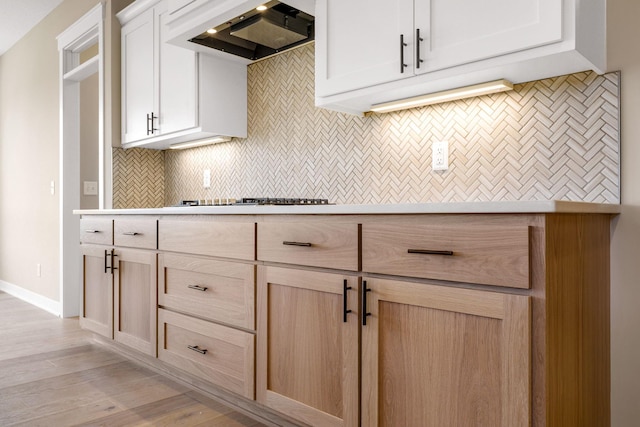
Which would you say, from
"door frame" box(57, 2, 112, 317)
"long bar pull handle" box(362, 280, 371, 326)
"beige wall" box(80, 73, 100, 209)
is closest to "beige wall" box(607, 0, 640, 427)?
"long bar pull handle" box(362, 280, 371, 326)

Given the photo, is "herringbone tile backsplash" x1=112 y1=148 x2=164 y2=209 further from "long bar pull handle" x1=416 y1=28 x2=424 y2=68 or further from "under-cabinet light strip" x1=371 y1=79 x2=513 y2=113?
"long bar pull handle" x1=416 y1=28 x2=424 y2=68

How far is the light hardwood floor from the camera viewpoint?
2.00 meters

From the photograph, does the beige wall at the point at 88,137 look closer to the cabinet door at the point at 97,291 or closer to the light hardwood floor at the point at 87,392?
the cabinet door at the point at 97,291

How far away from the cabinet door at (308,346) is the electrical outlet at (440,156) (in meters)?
0.72

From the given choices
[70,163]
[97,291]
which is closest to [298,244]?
[97,291]

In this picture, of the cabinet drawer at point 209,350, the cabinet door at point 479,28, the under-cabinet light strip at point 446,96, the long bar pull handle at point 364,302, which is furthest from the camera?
the cabinet drawer at point 209,350

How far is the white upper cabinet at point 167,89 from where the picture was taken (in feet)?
9.29

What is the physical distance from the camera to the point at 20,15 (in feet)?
14.6

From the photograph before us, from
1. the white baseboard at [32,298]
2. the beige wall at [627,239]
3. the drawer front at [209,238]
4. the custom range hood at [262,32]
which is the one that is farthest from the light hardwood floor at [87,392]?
the custom range hood at [262,32]

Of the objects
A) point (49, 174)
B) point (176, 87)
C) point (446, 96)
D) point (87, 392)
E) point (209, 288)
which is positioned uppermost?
point (176, 87)

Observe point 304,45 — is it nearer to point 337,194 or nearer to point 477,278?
point 337,194

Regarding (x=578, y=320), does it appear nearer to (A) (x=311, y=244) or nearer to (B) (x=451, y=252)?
(B) (x=451, y=252)

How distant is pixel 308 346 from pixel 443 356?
536 millimetres

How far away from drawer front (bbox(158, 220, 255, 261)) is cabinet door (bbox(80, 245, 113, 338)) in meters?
0.67
